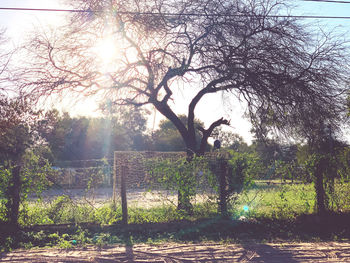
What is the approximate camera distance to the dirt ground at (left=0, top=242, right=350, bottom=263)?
577cm

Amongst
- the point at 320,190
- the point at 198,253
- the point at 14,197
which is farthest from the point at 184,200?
the point at 14,197

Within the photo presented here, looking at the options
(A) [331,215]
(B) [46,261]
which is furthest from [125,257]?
(A) [331,215]

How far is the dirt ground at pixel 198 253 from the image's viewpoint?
18.9 ft

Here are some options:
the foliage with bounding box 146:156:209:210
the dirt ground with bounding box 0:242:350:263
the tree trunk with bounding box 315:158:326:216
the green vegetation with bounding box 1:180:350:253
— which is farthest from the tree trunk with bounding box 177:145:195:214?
the tree trunk with bounding box 315:158:326:216

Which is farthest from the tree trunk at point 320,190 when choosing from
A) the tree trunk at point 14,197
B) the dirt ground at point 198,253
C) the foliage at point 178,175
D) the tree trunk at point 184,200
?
the tree trunk at point 14,197

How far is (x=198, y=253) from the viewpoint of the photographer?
20.0 feet

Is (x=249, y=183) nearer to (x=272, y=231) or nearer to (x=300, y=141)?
(x=272, y=231)

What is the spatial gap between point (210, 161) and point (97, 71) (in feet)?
15.4

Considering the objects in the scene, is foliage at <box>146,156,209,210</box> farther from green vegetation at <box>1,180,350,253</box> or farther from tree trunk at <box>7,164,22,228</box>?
tree trunk at <box>7,164,22,228</box>

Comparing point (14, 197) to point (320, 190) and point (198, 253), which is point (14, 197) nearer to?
point (198, 253)

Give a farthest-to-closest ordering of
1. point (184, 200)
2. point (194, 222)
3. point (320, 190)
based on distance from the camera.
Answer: point (320, 190) → point (184, 200) → point (194, 222)

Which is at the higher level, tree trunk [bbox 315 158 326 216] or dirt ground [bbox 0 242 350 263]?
tree trunk [bbox 315 158 326 216]

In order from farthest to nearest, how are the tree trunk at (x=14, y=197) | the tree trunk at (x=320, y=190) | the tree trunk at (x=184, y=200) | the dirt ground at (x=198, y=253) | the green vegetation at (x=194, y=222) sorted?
the tree trunk at (x=320, y=190) < the tree trunk at (x=184, y=200) < the tree trunk at (x=14, y=197) < the green vegetation at (x=194, y=222) < the dirt ground at (x=198, y=253)

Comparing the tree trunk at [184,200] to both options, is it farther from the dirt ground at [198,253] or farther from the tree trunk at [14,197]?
the tree trunk at [14,197]
